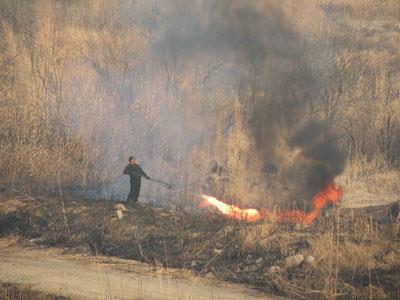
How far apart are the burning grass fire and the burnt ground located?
2.06 ft

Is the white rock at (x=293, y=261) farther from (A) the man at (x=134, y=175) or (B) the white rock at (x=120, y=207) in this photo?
(A) the man at (x=134, y=175)

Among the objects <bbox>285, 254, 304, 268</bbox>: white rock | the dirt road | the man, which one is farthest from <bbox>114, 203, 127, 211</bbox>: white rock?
<bbox>285, 254, 304, 268</bbox>: white rock

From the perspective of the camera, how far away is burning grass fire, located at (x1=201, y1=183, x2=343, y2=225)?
48.1ft

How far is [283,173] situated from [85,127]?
8.20m

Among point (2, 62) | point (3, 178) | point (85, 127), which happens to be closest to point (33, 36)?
point (2, 62)

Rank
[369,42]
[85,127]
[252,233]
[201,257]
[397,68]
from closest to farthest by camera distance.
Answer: [201,257] < [252,233] < [85,127] < [397,68] < [369,42]

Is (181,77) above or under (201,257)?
above

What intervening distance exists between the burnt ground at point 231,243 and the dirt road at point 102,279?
1.75 feet

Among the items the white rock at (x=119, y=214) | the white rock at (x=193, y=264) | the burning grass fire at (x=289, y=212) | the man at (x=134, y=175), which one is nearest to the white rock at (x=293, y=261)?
the white rock at (x=193, y=264)

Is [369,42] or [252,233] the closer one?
[252,233]

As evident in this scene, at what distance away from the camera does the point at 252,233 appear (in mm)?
11914

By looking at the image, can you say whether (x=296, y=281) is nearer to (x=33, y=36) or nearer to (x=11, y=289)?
(x=11, y=289)

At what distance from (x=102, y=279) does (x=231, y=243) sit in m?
3.28

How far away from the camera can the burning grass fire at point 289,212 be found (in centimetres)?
1465
